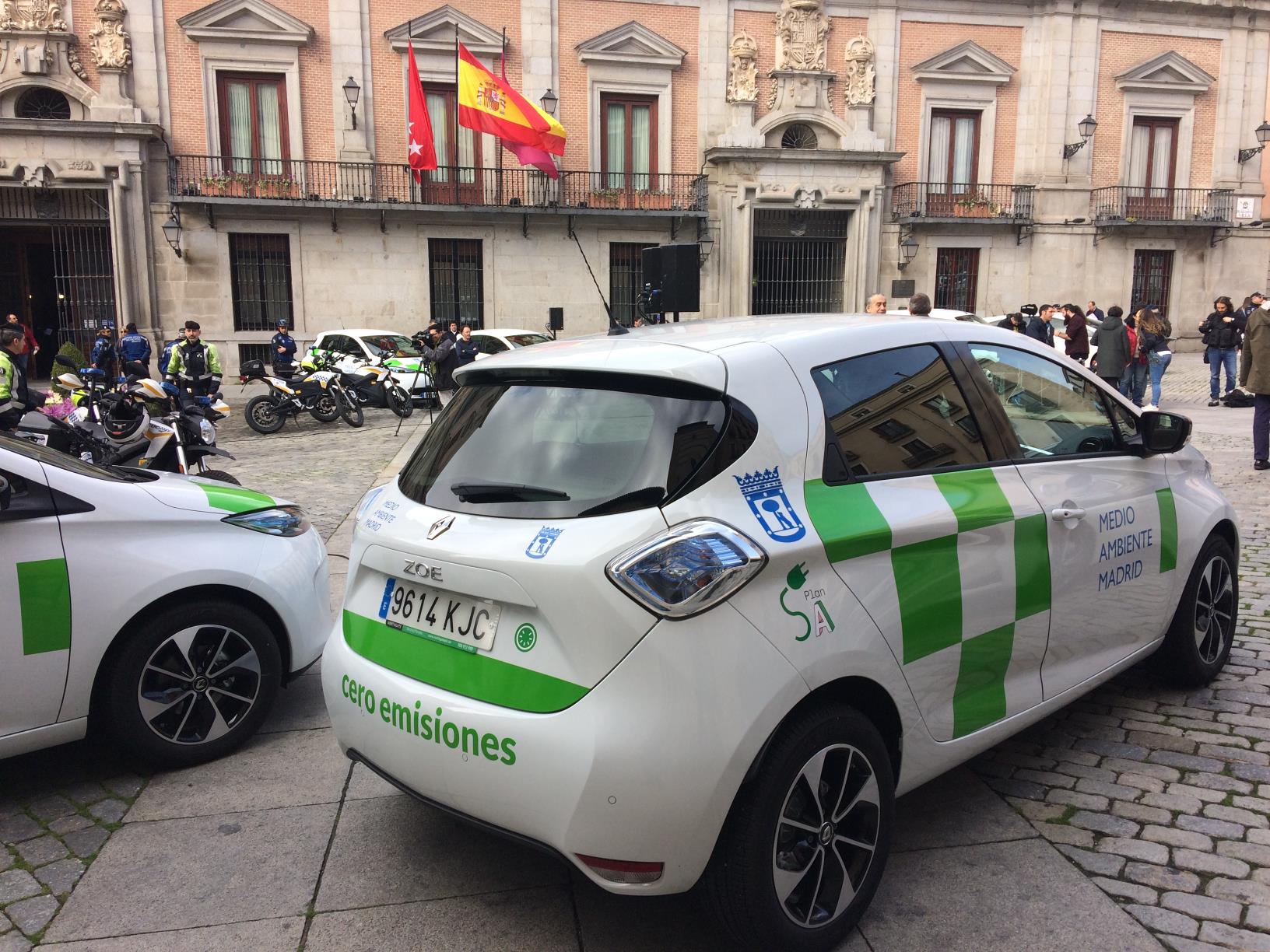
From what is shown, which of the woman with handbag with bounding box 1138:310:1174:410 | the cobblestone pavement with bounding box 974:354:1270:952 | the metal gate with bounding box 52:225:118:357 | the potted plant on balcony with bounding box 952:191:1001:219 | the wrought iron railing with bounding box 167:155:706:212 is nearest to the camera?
the cobblestone pavement with bounding box 974:354:1270:952

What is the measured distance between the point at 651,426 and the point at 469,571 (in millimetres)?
602

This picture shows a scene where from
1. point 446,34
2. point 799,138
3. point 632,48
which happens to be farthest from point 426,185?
point 799,138

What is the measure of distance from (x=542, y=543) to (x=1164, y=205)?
105 ft

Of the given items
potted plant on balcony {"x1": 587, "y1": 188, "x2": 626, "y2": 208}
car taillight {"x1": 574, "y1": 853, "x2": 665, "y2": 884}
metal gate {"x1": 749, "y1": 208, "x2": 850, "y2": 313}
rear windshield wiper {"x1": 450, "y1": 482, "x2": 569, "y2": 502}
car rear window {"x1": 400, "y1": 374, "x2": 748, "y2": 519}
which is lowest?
car taillight {"x1": 574, "y1": 853, "x2": 665, "y2": 884}

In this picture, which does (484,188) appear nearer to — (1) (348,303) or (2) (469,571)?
(1) (348,303)

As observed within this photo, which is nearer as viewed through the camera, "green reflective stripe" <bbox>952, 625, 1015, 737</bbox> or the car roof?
the car roof

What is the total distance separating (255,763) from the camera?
3.84 meters

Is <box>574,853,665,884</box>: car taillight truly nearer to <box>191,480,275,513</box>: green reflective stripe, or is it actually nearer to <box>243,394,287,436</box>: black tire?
<box>191,480,275,513</box>: green reflective stripe

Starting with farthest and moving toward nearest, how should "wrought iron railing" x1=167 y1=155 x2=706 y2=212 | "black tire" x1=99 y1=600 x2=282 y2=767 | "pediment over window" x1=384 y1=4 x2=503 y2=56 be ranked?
"pediment over window" x1=384 y1=4 x2=503 y2=56
"wrought iron railing" x1=167 y1=155 x2=706 y2=212
"black tire" x1=99 y1=600 x2=282 y2=767

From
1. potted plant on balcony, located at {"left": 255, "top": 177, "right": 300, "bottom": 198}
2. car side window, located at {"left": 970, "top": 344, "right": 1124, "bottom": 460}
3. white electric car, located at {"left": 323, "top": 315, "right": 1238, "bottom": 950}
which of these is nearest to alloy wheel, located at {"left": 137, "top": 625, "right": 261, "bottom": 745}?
white electric car, located at {"left": 323, "top": 315, "right": 1238, "bottom": 950}

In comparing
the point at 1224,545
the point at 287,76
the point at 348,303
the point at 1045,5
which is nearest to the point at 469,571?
the point at 1224,545

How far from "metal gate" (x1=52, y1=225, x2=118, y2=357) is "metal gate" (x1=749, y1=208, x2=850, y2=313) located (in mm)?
15954

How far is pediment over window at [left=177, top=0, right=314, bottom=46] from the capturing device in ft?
75.4

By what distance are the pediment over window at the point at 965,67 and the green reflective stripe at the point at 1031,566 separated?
26986 millimetres
